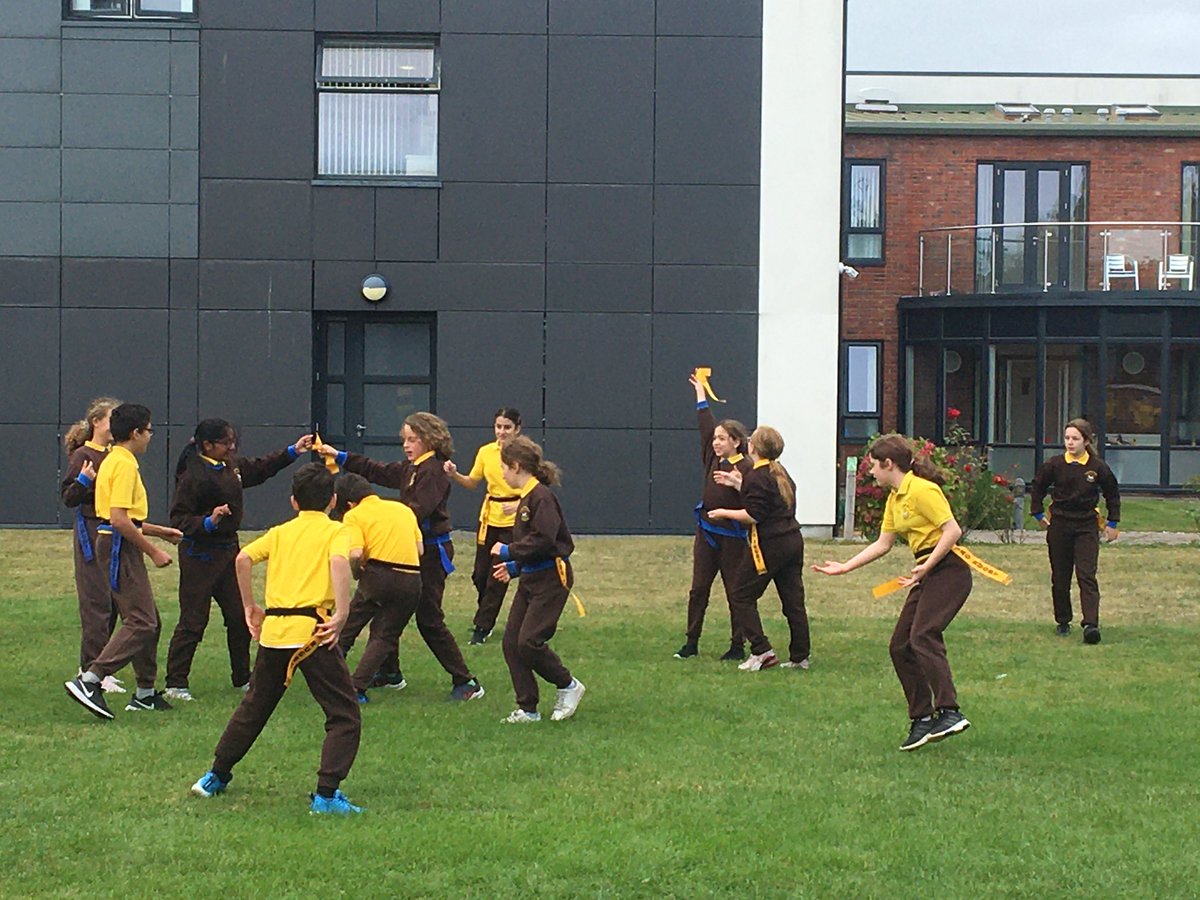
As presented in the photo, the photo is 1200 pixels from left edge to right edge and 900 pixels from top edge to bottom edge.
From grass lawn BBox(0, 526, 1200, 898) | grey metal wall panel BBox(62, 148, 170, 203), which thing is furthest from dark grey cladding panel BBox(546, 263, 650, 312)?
grass lawn BBox(0, 526, 1200, 898)

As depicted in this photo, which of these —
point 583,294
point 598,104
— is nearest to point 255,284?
point 583,294

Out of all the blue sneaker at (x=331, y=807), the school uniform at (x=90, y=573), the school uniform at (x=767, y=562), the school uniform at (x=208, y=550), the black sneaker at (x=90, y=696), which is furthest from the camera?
the school uniform at (x=767, y=562)

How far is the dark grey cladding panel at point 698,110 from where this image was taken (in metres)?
23.6

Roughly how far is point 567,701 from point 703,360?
1349cm

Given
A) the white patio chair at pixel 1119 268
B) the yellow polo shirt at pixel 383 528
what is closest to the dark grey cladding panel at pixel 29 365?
the yellow polo shirt at pixel 383 528

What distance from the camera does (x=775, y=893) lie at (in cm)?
673

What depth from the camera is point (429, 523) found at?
469 inches

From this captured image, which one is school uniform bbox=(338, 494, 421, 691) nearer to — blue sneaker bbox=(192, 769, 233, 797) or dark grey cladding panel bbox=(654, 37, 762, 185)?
blue sneaker bbox=(192, 769, 233, 797)

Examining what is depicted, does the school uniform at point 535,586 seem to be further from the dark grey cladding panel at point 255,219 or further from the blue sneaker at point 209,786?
the dark grey cladding panel at point 255,219

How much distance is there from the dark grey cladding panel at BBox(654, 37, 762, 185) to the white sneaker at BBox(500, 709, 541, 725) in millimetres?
14147

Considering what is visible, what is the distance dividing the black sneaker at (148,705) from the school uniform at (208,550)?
418 mm

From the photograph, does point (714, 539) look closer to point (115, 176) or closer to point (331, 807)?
point (331, 807)

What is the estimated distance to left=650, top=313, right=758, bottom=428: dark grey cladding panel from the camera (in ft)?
77.9

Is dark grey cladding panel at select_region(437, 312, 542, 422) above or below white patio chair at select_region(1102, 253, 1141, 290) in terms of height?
below
